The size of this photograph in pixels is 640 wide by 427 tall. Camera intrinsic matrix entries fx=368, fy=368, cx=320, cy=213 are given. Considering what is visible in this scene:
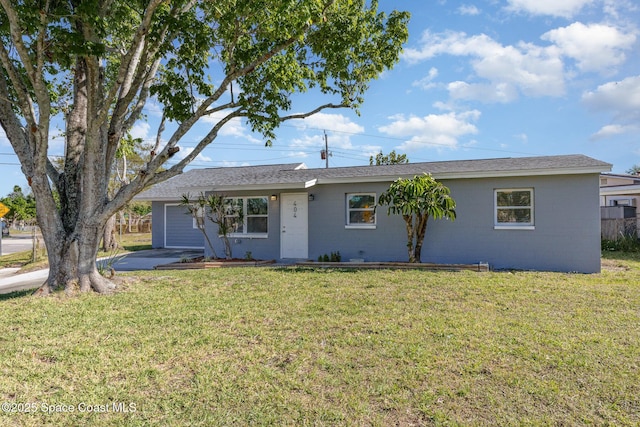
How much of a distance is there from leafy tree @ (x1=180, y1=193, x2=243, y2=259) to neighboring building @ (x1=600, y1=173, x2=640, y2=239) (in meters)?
14.7

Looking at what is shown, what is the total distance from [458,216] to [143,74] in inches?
344

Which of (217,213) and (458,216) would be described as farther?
(217,213)

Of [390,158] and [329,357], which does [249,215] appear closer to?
[329,357]

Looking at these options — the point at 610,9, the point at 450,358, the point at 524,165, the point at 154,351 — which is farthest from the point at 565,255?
the point at 154,351

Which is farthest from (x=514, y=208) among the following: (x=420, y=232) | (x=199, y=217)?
(x=199, y=217)

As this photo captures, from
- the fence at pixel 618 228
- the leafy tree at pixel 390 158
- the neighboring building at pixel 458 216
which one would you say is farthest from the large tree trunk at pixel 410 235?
the leafy tree at pixel 390 158

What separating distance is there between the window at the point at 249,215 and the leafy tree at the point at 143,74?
13.5ft

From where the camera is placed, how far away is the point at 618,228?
14.7 metres

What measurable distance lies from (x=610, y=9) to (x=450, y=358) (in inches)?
399

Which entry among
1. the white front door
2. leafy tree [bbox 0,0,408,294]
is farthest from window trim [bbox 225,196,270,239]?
leafy tree [bbox 0,0,408,294]

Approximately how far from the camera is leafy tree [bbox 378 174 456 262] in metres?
9.77

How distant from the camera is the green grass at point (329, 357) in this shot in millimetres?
2926

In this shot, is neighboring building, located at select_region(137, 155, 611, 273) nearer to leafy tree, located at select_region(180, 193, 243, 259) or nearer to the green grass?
leafy tree, located at select_region(180, 193, 243, 259)

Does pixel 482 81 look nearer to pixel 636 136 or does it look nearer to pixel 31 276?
pixel 636 136
